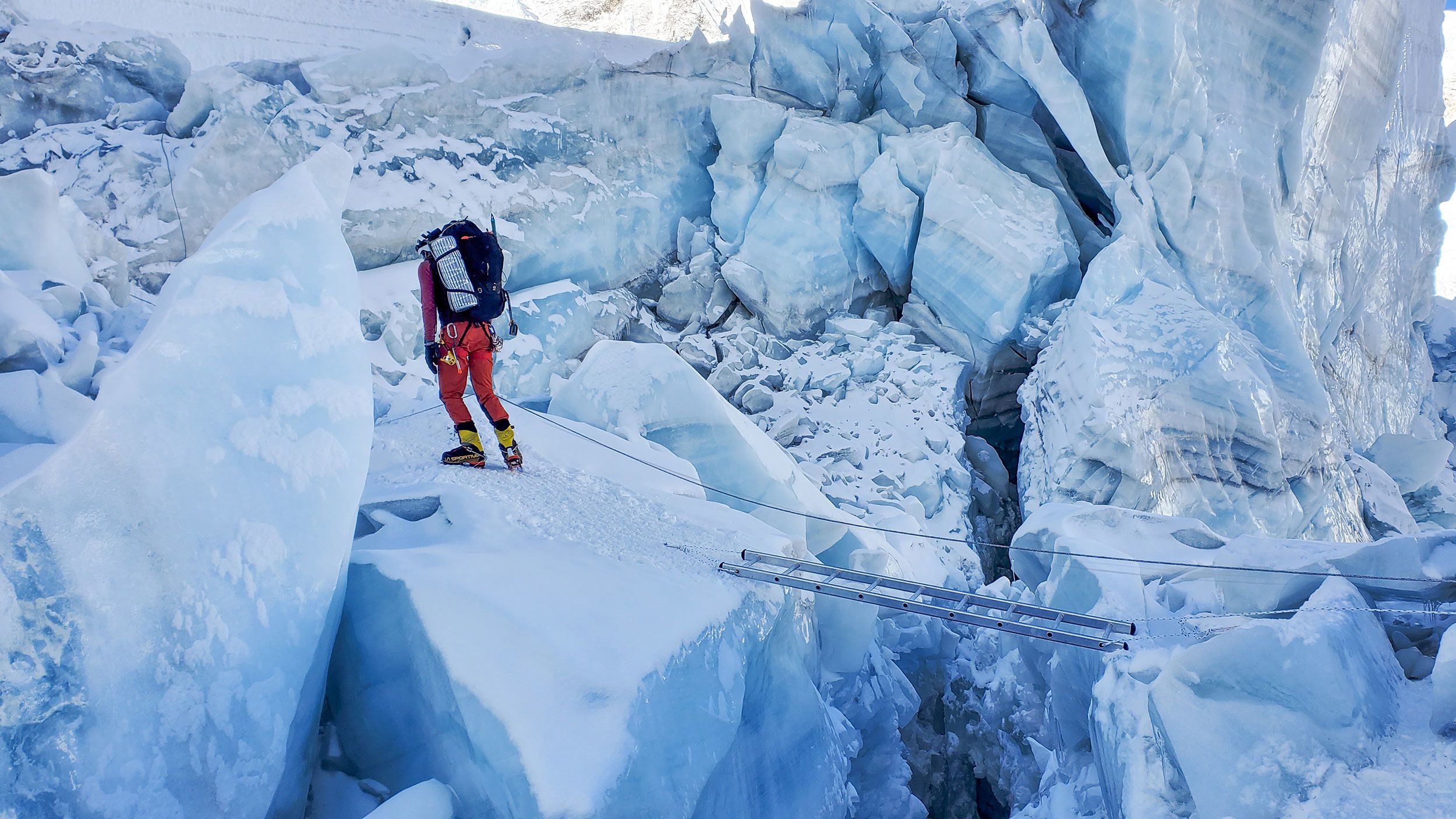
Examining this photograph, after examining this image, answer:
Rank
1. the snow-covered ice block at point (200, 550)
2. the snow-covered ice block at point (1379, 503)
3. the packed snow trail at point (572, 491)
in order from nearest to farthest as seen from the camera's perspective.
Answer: the snow-covered ice block at point (200, 550)
the packed snow trail at point (572, 491)
the snow-covered ice block at point (1379, 503)

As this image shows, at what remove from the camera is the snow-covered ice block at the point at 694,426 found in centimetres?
361

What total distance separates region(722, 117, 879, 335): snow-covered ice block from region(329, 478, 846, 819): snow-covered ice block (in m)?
3.89

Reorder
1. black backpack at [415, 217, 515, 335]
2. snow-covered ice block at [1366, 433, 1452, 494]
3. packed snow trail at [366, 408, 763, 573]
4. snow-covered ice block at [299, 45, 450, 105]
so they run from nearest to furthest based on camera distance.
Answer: packed snow trail at [366, 408, 763, 573] < black backpack at [415, 217, 515, 335] < snow-covered ice block at [299, 45, 450, 105] < snow-covered ice block at [1366, 433, 1452, 494]

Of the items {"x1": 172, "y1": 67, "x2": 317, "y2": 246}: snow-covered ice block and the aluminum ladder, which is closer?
the aluminum ladder

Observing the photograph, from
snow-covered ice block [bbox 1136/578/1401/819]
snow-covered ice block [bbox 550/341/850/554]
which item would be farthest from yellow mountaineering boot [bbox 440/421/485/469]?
snow-covered ice block [bbox 1136/578/1401/819]

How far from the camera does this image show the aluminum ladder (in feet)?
7.07

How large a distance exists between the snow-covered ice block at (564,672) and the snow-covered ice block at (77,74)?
3.79 metres

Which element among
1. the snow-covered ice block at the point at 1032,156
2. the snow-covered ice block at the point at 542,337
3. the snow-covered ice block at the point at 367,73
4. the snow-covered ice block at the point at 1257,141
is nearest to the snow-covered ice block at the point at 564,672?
the snow-covered ice block at the point at 542,337

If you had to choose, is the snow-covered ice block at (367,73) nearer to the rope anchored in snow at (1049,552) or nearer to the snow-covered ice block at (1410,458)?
the rope anchored in snow at (1049,552)

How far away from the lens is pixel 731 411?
383 cm

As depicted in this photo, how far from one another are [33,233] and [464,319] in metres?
1.19

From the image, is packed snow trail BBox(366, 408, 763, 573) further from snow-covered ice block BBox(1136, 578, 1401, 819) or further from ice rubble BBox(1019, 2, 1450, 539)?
ice rubble BBox(1019, 2, 1450, 539)

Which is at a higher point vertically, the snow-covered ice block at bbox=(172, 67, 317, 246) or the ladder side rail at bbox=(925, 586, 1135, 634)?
the snow-covered ice block at bbox=(172, 67, 317, 246)

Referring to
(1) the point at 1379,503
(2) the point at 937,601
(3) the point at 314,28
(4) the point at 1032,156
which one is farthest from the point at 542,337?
(1) the point at 1379,503
